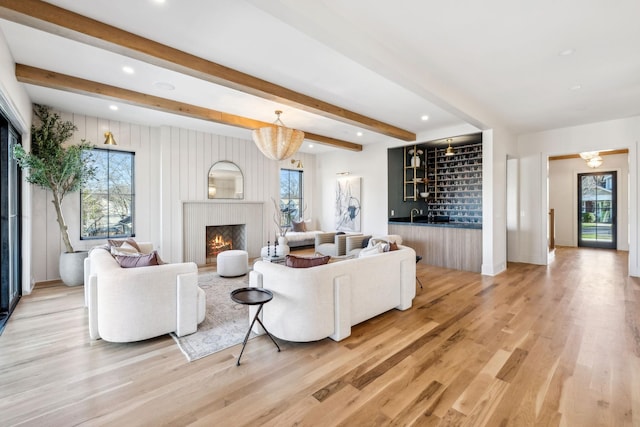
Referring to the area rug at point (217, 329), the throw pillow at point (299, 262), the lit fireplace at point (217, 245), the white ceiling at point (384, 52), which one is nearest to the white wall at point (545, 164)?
the white ceiling at point (384, 52)

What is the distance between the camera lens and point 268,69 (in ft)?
11.1

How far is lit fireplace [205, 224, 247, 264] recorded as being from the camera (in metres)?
7.01

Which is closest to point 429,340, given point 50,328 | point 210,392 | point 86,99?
point 210,392

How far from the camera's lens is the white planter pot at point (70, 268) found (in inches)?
187

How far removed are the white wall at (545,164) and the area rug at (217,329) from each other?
625cm

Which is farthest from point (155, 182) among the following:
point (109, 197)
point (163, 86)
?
point (163, 86)

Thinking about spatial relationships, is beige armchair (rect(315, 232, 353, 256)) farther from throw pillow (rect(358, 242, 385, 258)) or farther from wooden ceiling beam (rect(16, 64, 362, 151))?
wooden ceiling beam (rect(16, 64, 362, 151))

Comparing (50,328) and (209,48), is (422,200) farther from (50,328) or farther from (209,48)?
(50,328)

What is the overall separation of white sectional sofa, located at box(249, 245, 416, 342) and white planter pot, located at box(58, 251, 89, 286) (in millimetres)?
3652

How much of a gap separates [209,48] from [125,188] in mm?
4184

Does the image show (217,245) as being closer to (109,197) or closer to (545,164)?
(109,197)

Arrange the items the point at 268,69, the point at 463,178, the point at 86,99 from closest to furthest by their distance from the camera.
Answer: the point at 268,69 → the point at 86,99 → the point at 463,178

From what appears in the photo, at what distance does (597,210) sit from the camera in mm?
8297

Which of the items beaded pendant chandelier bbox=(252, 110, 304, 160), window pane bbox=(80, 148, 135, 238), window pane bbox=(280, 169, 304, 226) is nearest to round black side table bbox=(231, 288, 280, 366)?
beaded pendant chandelier bbox=(252, 110, 304, 160)
